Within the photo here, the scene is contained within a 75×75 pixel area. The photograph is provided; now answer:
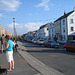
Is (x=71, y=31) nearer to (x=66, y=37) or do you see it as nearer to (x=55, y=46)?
(x=66, y=37)

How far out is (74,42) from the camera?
15.5 m

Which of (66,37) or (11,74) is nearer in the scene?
(11,74)

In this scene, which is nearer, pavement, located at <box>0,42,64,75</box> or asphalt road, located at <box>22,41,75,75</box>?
pavement, located at <box>0,42,64,75</box>

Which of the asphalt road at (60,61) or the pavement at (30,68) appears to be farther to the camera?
the asphalt road at (60,61)

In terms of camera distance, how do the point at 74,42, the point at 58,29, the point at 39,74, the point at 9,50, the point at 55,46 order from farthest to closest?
the point at 58,29 → the point at 55,46 → the point at 74,42 → the point at 9,50 → the point at 39,74

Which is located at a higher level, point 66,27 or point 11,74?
point 66,27

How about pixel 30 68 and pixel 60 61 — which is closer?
pixel 30 68

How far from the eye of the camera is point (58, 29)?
Result: 54.5 m

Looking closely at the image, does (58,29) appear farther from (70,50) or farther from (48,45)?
(70,50)

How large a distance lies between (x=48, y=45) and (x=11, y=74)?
17830mm

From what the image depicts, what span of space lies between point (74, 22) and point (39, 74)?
4422 cm

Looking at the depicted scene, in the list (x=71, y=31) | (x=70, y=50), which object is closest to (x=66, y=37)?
(x=71, y=31)

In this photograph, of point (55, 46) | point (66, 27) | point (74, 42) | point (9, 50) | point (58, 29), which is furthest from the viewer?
point (58, 29)

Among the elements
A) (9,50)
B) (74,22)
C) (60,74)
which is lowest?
(60,74)
